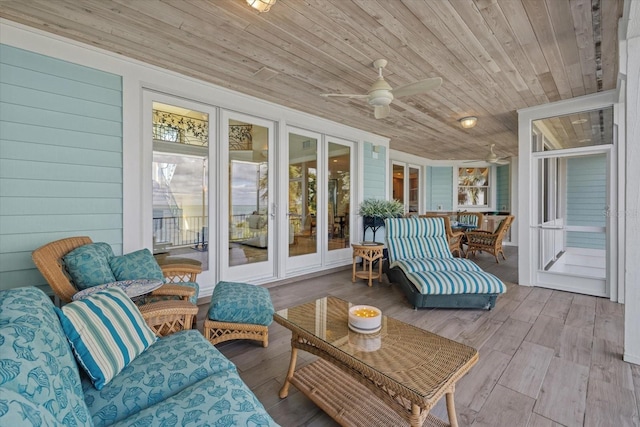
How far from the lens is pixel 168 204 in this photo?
3.47 metres

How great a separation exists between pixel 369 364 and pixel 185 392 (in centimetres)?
82

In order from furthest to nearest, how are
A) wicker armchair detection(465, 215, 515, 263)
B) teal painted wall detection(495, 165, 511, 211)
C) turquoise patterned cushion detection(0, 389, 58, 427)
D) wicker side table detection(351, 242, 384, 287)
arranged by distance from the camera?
1. teal painted wall detection(495, 165, 511, 211)
2. wicker armchair detection(465, 215, 515, 263)
3. wicker side table detection(351, 242, 384, 287)
4. turquoise patterned cushion detection(0, 389, 58, 427)

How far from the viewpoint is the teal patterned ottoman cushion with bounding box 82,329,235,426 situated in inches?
45.1

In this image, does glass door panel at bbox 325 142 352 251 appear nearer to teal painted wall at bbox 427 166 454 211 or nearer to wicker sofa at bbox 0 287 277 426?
wicker sofa at bbox 0 287 277 426

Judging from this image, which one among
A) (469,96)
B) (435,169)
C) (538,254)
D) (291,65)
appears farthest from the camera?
(435,169)

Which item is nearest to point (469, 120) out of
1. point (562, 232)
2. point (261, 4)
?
point (562, 232)

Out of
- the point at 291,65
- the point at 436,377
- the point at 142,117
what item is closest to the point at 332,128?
the point at 291,65

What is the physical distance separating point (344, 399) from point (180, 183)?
9.91 ft

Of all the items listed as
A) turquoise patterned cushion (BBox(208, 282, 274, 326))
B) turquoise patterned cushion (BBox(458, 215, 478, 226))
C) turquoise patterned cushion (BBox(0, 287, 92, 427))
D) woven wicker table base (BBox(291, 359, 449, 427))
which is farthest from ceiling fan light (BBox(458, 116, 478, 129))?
turquoise patterned cushion (BBox(0, 287, 92, 427))

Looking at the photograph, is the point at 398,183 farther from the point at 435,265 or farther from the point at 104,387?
the point at 104,387

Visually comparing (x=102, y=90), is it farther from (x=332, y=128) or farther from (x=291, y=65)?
(x=332, y=128)

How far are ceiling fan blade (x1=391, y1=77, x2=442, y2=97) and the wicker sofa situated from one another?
275 cm

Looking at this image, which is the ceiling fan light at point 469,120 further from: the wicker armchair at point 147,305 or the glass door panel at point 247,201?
the wicker armchair at point 147,305

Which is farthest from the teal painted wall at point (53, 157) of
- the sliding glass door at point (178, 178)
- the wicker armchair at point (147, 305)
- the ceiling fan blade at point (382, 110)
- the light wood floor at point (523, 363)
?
the ceiling fan blade at point (382, 110)
